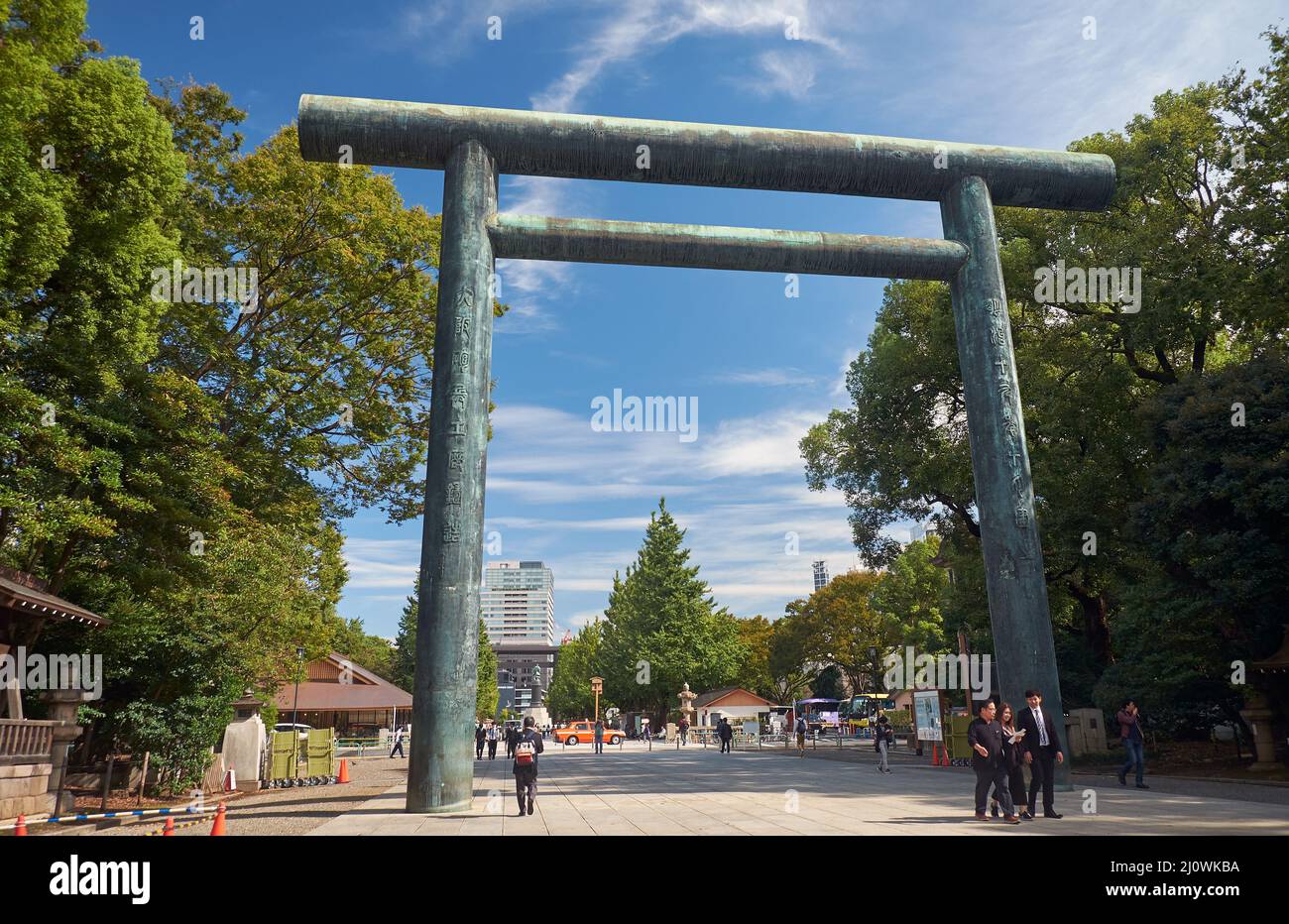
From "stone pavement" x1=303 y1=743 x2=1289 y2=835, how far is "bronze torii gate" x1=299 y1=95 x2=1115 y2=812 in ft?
4.87

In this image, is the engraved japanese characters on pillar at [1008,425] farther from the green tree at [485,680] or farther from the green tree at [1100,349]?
the green tree at [485,680]

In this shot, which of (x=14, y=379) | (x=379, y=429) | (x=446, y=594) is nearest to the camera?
(x=446, y=594)

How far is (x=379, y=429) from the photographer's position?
2525 centimetres

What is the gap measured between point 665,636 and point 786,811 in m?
48.4

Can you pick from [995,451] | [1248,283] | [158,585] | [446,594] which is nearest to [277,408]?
[158,585]

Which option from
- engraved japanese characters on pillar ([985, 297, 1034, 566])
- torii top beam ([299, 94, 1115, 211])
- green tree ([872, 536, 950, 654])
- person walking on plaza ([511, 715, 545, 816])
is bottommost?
person walking on plaza ([511, 715, 545, 816])

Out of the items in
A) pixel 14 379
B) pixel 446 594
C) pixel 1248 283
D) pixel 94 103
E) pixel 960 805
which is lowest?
pixel 960 805

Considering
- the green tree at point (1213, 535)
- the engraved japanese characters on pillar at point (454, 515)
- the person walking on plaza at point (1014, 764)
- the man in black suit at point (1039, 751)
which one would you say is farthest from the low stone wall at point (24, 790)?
the green tree at point (1213, 535)

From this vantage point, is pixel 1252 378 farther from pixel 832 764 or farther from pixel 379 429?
pixel 379 429

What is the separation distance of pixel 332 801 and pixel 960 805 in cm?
1288

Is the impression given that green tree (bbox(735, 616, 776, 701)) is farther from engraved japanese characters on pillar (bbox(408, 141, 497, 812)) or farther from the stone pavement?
engraved japanese characters on pillar (bbox(408, 141, 497, 812))

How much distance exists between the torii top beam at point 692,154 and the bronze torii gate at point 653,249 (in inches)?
0.9

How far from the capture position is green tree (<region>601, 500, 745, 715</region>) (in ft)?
199

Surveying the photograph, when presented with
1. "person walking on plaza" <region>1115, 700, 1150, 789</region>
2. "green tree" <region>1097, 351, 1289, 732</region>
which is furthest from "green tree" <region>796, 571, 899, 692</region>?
"person walking on plaza" <region>1115, 700, 1150, 789</region>
